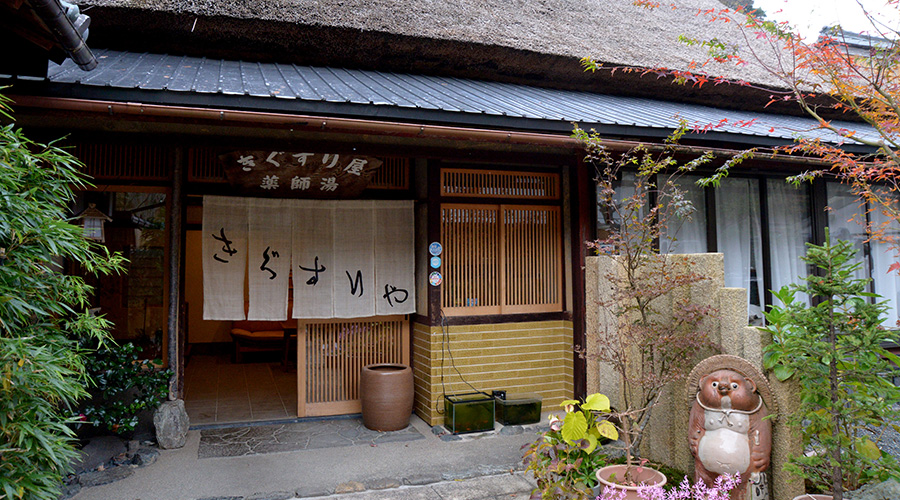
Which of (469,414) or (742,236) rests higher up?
(742,236)

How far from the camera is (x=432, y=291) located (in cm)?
634

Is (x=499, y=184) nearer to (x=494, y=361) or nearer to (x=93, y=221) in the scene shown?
(x=494, y=361)

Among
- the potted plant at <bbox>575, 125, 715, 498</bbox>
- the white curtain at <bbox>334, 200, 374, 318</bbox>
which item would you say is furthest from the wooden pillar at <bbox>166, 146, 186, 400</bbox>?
the potted plant at <bbox>575, 125, 715, 498</bbox>

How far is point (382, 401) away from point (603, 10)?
723 centimetres

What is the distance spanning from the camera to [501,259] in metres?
6.69

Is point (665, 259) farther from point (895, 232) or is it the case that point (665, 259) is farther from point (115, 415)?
point (895, 232)

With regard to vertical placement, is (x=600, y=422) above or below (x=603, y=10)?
below

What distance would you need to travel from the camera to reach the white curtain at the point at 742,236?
7.17 meters

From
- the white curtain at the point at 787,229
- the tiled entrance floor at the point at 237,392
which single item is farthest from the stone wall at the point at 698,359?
the tiled entrance floor at the point at 237,392

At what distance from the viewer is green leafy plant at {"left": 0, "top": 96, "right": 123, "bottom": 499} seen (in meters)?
2.70

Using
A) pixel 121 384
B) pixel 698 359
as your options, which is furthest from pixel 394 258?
pixel 698 359

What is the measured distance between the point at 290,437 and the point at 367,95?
3710mm

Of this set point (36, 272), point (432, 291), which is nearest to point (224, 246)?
point (432, 291)

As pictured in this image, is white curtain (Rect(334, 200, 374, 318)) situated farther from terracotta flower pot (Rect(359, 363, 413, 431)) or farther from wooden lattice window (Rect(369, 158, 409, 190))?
terracotta flower pot (Rect(359, 363, 413, 431))
